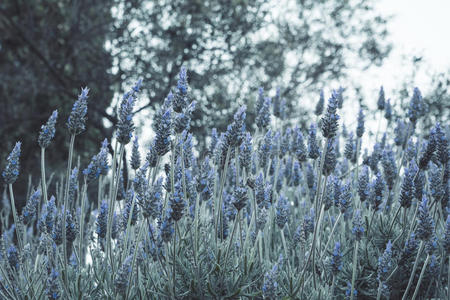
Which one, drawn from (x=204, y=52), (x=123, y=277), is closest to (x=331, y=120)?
(x=123, y=277)

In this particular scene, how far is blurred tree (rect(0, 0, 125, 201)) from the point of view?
27.5ft

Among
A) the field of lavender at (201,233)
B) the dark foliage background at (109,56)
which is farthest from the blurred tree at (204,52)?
the field of lavender at (201,233)

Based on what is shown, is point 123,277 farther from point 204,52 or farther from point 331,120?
point 204,52

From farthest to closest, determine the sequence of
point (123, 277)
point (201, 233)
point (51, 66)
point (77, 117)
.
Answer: point (51, 66), point (201, 233), point (77, 117), point (123, 277)

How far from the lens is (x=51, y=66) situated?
8.14 m

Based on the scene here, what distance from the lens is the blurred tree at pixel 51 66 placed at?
839cm

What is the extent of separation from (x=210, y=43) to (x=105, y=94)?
2289mm

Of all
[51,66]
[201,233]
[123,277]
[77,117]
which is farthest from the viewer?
[51,66]

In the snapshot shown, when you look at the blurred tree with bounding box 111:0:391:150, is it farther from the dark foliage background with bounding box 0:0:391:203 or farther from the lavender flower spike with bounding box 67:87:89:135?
the lavender flower spike with bounding box 67:87:89:135

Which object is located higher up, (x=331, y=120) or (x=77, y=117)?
(x=77, y=117)

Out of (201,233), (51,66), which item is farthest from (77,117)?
(51,66)

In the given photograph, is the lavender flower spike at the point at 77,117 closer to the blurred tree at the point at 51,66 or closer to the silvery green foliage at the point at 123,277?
the silvery green foliage at the point at 123,277

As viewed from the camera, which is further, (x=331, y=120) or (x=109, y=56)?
(x=109, y=56)

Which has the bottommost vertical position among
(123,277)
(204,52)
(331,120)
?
(123,277)
